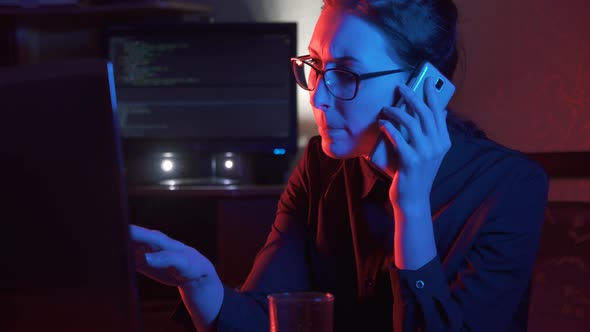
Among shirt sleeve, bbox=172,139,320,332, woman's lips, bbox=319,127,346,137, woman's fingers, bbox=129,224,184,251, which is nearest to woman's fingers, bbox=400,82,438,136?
woman's lips, bbox=319,127,346,137

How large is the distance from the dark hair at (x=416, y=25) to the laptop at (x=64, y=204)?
0.74 m

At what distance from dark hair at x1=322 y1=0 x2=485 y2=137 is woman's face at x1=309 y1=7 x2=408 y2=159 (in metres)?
0.02

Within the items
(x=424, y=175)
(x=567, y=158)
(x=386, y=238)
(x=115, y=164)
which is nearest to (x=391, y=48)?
Answer: (x=424, y=175)

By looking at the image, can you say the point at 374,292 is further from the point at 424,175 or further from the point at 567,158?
the point at 567,158

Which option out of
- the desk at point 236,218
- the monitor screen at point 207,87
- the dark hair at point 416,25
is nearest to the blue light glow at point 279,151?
the monitor screen at point 207,87

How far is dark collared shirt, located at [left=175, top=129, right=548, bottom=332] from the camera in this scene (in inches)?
41.8

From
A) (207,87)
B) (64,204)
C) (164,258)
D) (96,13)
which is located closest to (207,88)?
(207,87)

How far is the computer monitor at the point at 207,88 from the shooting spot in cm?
228

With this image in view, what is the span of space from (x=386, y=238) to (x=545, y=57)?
1156 millimetres

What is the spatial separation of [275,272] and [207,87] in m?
1.16

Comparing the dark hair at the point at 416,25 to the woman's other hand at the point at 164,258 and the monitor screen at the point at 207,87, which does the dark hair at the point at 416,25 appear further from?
the monitor screen at the point at 207,87

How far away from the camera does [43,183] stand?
495 millimetres

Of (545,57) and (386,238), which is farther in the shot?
(545,57)

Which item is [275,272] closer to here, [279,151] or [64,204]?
[64,204]
